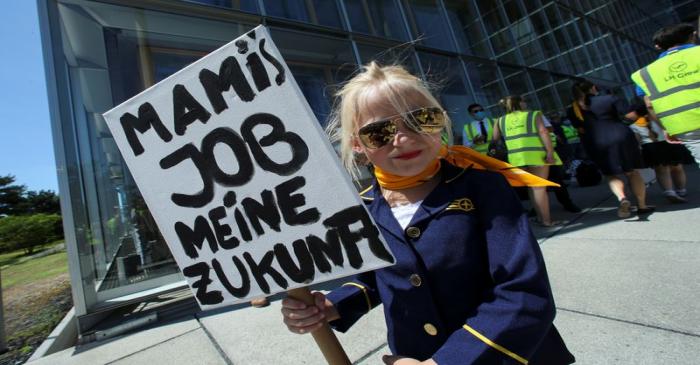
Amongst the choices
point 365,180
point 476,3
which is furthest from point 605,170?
point 476,3

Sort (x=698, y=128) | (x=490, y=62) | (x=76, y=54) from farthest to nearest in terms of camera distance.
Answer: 1. (x=490, y=62)
2. (x=76, y=54)
3. (x=698, y=128)

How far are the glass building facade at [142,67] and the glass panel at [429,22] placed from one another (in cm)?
3

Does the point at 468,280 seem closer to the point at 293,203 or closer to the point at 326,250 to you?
the point at 326,250

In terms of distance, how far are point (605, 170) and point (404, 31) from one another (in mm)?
5561

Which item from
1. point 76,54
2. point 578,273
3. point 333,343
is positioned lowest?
point 578,273

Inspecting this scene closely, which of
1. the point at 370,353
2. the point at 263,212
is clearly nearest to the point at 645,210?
the point at 370,353

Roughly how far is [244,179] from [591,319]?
224 centimetres

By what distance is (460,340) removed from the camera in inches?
32.6

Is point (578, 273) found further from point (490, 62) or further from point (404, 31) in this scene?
point (490, 62)

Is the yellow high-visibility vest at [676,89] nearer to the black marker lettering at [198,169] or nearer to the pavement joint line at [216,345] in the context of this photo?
the black marker lettering at [198,169]

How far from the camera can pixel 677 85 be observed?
2607 millimetres

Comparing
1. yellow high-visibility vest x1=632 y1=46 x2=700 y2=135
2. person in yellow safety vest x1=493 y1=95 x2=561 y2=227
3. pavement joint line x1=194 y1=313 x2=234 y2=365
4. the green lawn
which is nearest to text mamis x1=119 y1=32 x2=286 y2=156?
pavement joint line x1=194 y1=313 x2=234 y2=365

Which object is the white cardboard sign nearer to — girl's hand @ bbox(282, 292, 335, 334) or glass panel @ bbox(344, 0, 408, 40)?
girl's hand @ bbox(282, 292, 335, 334)

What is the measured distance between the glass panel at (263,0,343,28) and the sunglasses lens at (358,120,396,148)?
5823mm
